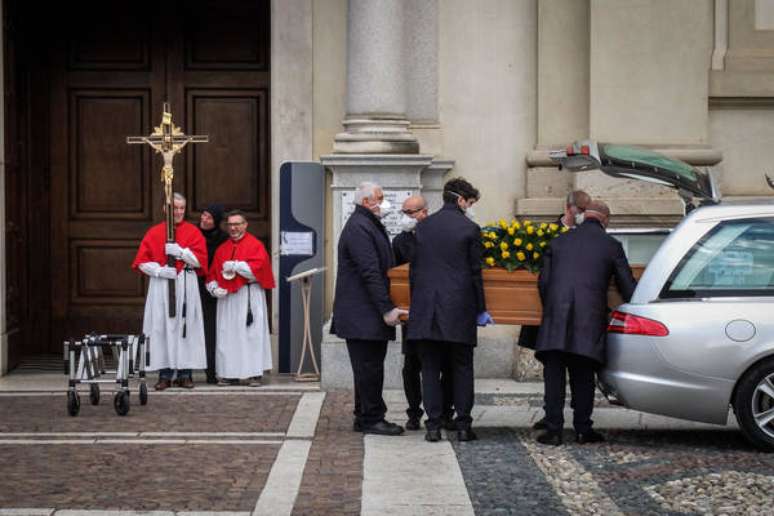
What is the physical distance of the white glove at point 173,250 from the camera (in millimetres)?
14844

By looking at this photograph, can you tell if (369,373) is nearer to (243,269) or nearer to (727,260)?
(727,260)

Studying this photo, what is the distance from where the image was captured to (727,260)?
1094 centimetres

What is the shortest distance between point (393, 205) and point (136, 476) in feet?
19.7

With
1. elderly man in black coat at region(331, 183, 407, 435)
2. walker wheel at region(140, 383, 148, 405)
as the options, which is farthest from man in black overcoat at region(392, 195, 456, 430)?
walker wheel at region(140, 383, 148, 405)

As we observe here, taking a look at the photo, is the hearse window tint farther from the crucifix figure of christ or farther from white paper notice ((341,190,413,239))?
the crucifix figure of christ

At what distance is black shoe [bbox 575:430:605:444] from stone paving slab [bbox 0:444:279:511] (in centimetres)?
202

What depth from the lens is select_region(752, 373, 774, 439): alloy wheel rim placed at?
10.7 m

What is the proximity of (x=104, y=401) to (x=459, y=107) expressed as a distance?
4.49m

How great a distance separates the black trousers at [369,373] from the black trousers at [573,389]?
1177 millimetres

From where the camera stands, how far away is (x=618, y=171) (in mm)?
11875

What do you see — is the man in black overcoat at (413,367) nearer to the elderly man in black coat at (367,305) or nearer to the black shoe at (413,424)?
the black shoe at (413,424)

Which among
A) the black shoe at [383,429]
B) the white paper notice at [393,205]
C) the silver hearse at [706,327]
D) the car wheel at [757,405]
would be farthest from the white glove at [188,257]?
the car wheel at [757,405]

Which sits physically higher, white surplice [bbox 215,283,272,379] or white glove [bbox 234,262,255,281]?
white glove [bbox 234,262,255,281]

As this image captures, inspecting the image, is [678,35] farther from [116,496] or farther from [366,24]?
[116,496]
